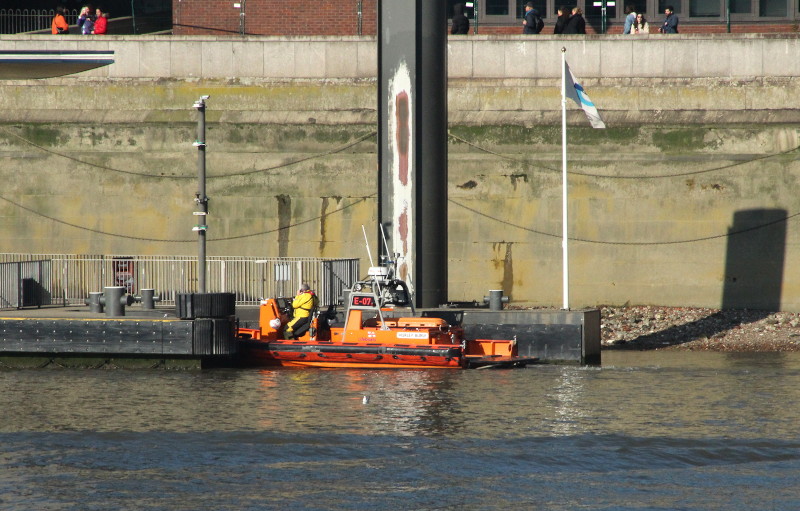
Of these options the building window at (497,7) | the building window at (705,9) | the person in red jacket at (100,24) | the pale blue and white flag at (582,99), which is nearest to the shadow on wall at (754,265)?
the pale blue and white flag at (582,99)

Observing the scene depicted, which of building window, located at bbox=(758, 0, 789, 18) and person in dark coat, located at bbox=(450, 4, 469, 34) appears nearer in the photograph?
person in dark coat, located at bbox=(450, 4, 469, 34)

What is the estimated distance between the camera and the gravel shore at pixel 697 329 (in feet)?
96.0

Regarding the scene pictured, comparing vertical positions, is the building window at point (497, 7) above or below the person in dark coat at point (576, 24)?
above

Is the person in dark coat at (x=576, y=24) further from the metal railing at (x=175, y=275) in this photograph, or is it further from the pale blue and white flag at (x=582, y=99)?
the metal railing at (x=175, y=275)

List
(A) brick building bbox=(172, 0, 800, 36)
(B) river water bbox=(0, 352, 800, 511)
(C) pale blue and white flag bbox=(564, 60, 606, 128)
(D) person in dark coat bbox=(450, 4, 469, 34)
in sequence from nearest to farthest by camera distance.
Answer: (B) river water bbox=(0, 352, 800, 511) → (C) pale blue and white flag bbox=(564, 60, 606, 128) → (D) person in dark coat bbox=(450, 4, 469, 34) → (A) brick building bbox=(172, 0, 800, 36)

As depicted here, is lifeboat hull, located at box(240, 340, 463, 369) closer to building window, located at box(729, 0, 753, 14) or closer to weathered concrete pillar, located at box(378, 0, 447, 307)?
weathered concrete pillar, located at box(378, 0, 447, 307)

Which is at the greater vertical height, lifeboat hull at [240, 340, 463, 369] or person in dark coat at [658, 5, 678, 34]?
person in dark coat at [658, 5, 678, 34]

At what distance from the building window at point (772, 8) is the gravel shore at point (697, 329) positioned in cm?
1069

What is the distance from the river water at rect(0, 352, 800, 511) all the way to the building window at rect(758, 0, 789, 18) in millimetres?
16944

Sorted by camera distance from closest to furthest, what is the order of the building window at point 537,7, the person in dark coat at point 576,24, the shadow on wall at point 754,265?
the shadow on wall at point 754,265 < the person in dark coat at point 576,24 < the building window at point 537,7

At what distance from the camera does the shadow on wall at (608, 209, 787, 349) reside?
3131cm

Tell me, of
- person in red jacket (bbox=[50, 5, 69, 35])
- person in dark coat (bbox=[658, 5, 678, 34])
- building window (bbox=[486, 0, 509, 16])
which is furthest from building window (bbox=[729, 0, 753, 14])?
person in red jacket (bbox=[50, 5, 69, 35])

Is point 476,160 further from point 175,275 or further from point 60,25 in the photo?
point 60,25

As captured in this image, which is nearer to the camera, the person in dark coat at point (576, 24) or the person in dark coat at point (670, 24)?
the person in dark coat at point (576, 24)
